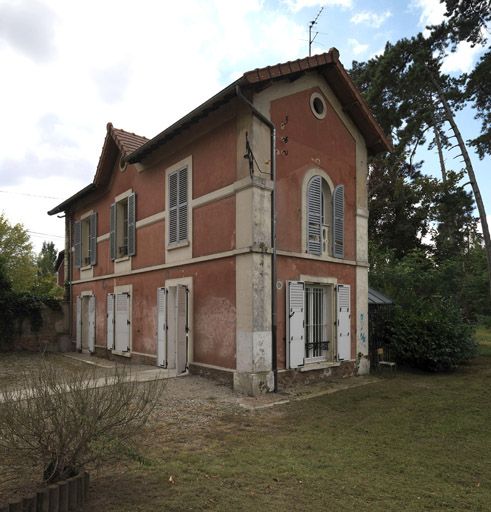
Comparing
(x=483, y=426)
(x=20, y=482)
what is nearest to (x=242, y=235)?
(x=483, y=426)

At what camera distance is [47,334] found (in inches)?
681

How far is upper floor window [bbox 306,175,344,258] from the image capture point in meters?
10.2

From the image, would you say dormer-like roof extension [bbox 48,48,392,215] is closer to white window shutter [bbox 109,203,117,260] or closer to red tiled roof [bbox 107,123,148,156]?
red tiled roof [bbox 107,123,148,156]

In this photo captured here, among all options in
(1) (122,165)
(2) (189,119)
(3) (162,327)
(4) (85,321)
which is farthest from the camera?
(4) (85,321)

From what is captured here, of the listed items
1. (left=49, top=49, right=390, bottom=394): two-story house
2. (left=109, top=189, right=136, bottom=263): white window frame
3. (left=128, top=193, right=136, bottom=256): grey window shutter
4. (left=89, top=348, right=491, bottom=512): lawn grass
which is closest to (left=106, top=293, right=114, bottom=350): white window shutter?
(left=49, top=49, right=390, bottom=394): two-story house

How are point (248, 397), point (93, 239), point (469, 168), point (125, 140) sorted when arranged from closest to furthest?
point (248, 397) < point (125, 140) < point (469, 168) < point (93, 239)

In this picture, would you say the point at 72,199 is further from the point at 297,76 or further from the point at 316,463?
the point at 316,463

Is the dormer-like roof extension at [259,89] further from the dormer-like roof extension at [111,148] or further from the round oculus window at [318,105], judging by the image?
the round oculus window at [318,105]

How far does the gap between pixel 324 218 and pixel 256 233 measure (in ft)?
8.83

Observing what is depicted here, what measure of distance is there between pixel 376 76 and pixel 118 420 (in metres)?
15.2

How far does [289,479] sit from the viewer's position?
4.38 metres

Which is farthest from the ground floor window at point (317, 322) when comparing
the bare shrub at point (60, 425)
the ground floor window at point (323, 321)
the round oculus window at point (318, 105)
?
the bare shrub at point (60, 425)

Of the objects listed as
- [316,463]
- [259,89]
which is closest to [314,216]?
[259,89]

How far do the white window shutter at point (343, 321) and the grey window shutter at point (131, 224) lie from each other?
5.90 metres
